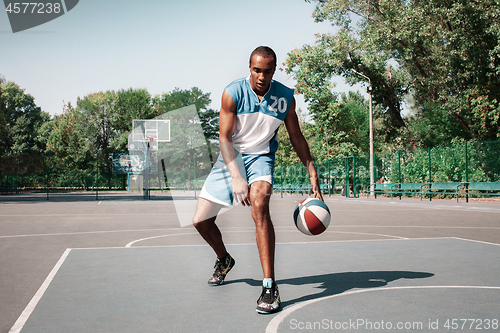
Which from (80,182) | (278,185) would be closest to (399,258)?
(278,185)

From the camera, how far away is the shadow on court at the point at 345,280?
4535mm

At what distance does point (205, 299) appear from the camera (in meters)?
4.19

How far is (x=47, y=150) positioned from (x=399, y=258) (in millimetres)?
67704

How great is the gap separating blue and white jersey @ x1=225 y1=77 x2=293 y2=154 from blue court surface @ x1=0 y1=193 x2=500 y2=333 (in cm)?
138

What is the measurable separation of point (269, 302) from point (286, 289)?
839 mm

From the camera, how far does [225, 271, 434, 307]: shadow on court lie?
454cm

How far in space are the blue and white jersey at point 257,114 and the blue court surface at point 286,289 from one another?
1378mm

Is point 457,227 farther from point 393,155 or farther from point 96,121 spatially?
point 96,121

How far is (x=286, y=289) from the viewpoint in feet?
14.8

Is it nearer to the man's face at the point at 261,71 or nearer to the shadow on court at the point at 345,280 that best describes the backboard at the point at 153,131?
the shadow on court at the point at 345,280

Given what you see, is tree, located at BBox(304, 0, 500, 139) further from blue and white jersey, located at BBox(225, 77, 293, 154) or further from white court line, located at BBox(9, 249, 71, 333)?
white court line, located at BBox(9, 249, 71, 333)

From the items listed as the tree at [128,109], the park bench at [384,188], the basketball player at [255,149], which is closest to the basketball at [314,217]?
the basketball player at [255,149]

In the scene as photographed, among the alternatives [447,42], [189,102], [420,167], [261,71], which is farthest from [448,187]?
[189,102]

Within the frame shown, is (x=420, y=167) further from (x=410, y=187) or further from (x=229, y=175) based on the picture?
(x=229, y=175)
